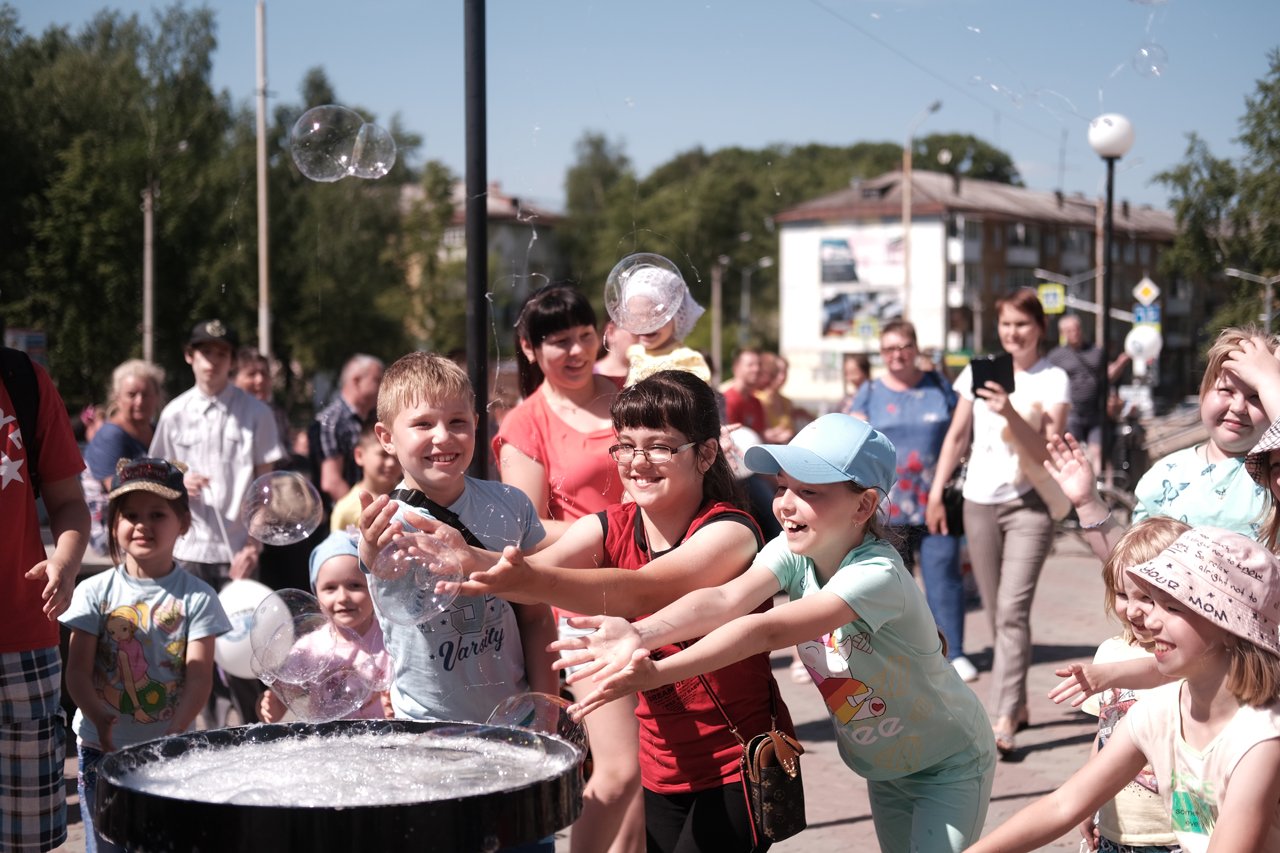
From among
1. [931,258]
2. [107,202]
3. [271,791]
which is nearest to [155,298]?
[107,202]

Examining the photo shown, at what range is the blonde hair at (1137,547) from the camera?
3.28 m

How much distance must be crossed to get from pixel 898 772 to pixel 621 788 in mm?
678

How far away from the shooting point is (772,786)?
10.6 feet

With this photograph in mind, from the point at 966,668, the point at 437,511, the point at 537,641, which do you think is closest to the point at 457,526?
the point at 437,511

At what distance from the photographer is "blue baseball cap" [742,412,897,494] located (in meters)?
3.13

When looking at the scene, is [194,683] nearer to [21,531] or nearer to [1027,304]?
[21,531]

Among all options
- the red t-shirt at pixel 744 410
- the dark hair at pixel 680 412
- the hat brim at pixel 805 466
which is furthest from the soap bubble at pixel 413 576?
the red t-shirt at pixel 744 410

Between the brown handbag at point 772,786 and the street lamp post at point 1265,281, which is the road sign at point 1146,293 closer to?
the street lamp post at point 1265,281

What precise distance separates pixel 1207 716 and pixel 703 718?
1.20 meters

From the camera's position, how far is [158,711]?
4441mm

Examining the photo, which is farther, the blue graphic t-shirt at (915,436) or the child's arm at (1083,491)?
the blue graphic t-shirt at (915,436)

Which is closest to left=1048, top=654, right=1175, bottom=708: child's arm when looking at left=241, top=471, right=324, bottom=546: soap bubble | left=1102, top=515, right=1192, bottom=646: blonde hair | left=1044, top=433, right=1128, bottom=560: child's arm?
left=1102, top=515, right=1192, bottom=646: blonde hair

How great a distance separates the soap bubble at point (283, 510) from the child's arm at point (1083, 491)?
2.92 metres

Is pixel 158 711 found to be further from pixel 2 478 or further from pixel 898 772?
pixel 898 772
